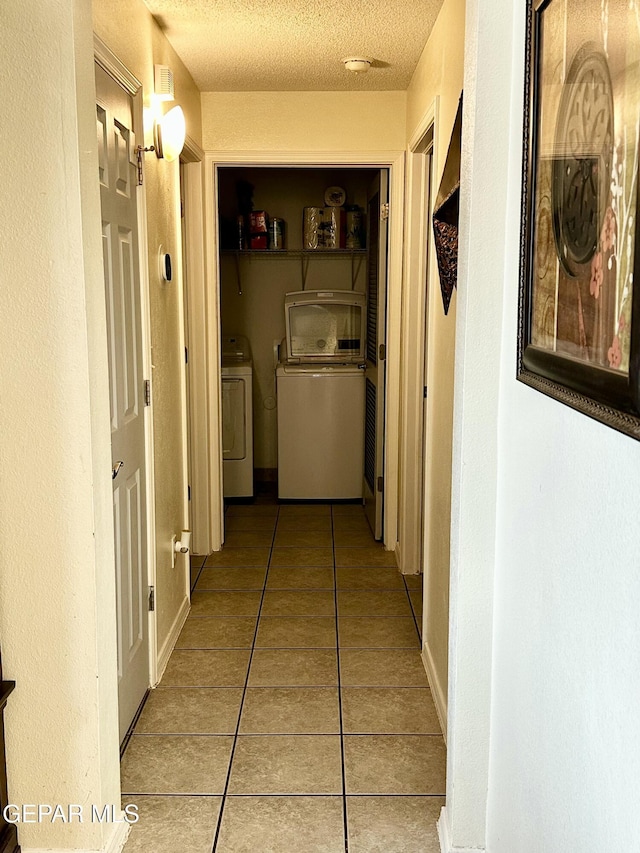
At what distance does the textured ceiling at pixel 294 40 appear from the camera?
2.89 m

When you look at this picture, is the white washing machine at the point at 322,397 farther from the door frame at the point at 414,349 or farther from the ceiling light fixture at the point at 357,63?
the ceiling light fixture at the point at 357,63

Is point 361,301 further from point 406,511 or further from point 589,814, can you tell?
point 589,814

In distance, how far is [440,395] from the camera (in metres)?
2.96

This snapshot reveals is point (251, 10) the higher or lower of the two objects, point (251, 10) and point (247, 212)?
the higher

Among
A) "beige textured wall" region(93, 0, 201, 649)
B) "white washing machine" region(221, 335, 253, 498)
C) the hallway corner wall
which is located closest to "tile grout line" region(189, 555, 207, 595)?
"beige textured wall" region(93, 0, 201, 649)

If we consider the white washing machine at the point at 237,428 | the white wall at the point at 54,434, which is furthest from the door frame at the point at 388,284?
the white wall at the point at 54,434

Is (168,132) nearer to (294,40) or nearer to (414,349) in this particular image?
(294,40)

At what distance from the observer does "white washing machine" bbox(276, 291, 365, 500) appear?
17.8ft

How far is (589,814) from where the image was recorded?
1135 millimetres

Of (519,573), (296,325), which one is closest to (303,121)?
(296,325)

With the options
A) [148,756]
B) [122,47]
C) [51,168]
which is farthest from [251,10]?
[148,756]

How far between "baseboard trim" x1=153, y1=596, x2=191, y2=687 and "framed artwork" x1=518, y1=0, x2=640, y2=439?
A: 206 cm

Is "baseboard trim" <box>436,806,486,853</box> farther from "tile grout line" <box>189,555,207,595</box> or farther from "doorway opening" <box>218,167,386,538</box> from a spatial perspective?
"doorway opening" <box>218,167,386,538</box>

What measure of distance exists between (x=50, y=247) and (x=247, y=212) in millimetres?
3987
